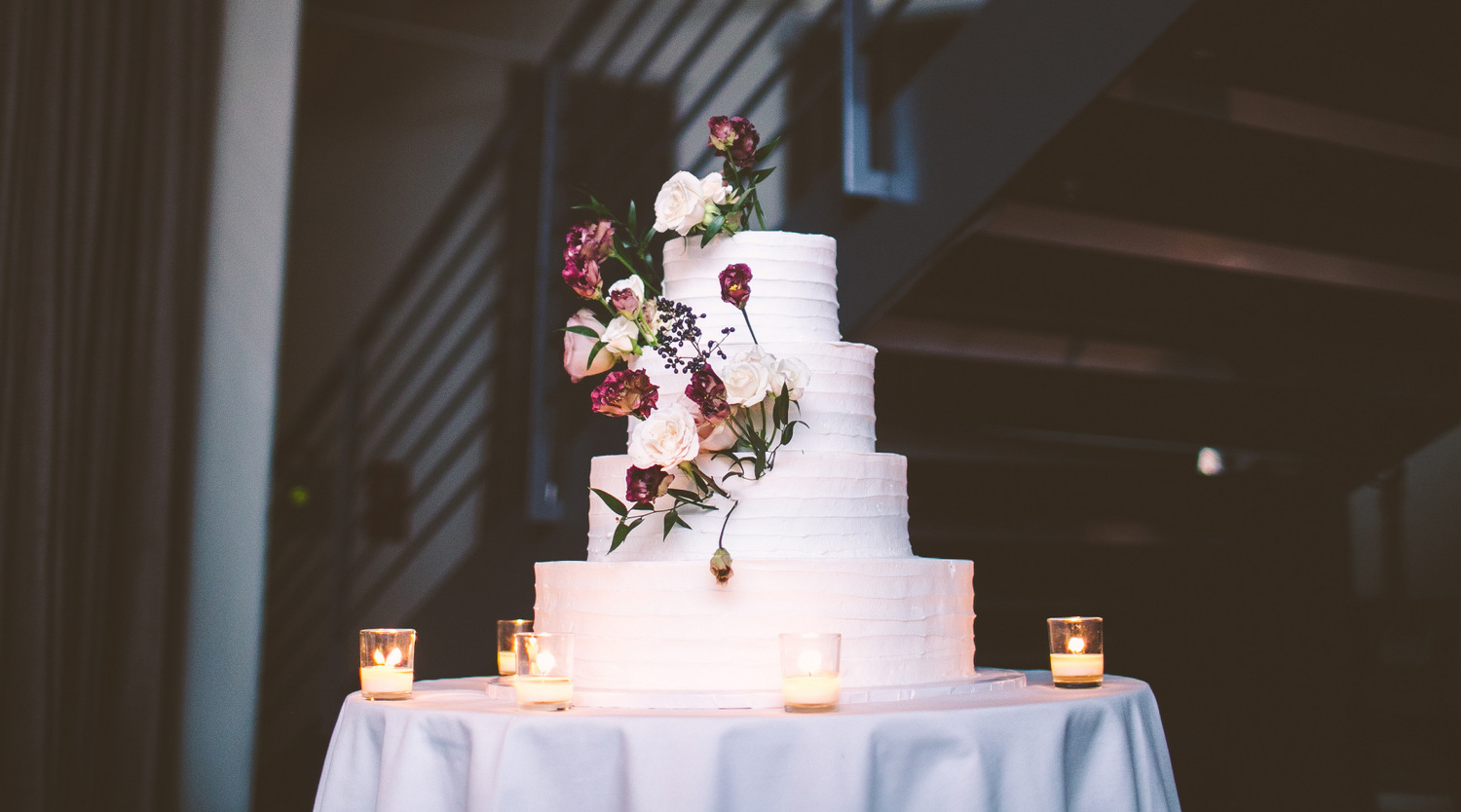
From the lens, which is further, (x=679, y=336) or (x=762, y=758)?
(x=679, y=336)

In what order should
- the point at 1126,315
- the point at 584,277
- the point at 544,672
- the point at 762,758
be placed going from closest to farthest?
the point at 762,758 < the point at 544,672 < the point at 584,277 < the point at 1126,315

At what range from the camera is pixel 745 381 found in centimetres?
143

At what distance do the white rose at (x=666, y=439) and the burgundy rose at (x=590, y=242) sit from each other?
275 millimetres

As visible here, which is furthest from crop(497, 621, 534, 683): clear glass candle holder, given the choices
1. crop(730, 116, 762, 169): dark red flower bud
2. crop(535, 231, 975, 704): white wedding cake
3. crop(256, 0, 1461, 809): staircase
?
crop(256, 0, 1461, 809): staircase

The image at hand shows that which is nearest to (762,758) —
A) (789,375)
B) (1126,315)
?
(789,375)

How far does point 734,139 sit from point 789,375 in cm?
36

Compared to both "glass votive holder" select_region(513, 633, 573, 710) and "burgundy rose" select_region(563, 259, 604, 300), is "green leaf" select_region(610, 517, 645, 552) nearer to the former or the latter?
"glass votive holder" select_region(513, 633, 573, 710)

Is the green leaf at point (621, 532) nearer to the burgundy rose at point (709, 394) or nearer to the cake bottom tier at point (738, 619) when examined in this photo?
the cake bottom tier at point (738, 619)

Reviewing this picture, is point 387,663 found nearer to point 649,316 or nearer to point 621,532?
point 621,532

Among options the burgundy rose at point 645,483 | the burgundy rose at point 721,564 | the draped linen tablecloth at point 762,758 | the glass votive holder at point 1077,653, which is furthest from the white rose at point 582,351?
the glass votive holder at point 1077,653

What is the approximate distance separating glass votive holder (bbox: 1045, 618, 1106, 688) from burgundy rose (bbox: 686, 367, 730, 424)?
1.86 ft

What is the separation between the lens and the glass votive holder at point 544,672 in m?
1.36

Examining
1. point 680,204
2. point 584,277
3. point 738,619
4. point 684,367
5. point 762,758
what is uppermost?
point 680,204

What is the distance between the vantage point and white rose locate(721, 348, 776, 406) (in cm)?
143
